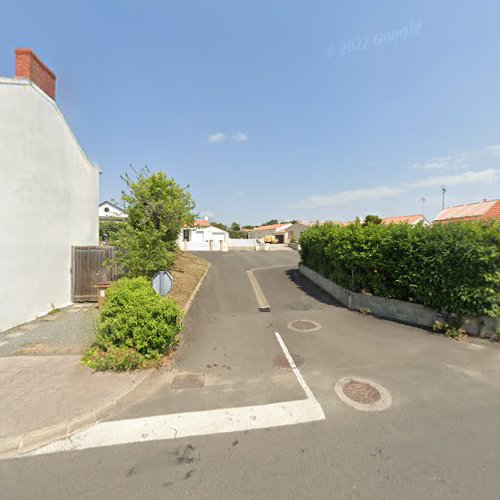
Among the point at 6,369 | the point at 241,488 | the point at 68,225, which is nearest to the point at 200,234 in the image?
the point at 68,225

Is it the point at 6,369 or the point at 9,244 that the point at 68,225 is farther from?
the point at 6,369

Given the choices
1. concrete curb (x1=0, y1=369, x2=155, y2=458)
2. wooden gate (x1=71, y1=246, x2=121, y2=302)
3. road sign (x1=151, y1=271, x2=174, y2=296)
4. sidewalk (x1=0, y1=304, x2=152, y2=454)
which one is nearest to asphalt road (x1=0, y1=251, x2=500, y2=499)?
concrete curb (x1=0, y1=369, x2=155, y2=458)

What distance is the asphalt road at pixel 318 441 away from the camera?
2508mm

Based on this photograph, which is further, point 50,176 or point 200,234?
point 200,234

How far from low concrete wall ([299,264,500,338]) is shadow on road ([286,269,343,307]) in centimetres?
38

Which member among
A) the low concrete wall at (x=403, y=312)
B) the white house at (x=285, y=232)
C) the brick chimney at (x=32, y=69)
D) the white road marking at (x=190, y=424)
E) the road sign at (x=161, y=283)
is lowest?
the white road marking at (x=190, y=424)

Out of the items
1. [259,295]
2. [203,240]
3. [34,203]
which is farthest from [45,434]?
[203,240]

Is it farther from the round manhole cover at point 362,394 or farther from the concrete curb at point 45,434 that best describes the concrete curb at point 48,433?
the round manhole cover at point 362,394

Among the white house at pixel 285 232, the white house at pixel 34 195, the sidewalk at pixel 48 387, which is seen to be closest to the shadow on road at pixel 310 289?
the sidewalk at pixel 48 387

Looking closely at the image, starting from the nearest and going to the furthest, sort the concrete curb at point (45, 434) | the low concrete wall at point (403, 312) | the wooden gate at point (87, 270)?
1. the concrete curb at point (45, 434)
2. the low concrete wall at point (403, 312)
3. the wooden gate at point (87, 270)

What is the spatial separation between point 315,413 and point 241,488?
1520 millimetres

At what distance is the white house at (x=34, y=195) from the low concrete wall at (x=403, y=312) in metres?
10.1

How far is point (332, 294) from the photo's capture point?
10.5 m

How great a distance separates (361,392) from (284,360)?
5.23 ft
